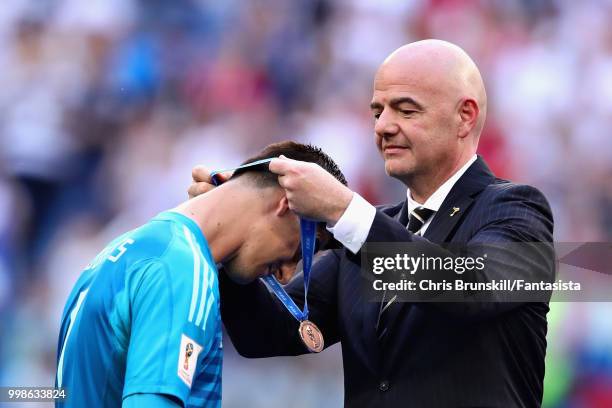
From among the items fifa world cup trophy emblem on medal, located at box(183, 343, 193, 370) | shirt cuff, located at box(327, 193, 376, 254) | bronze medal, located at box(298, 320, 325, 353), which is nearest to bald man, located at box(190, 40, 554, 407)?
shirt cuff, located at box(327, 193, 376, 254)

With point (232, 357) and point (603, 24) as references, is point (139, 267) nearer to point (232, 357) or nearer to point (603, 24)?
point (232, 357)

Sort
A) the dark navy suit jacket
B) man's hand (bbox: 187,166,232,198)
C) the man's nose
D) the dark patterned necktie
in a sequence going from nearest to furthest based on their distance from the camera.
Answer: the dark navy suit jacket → man's hand (bbox: 187,166,232,198) → the dark patterned necktie → the man's nose

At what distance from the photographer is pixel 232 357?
836 centimetres

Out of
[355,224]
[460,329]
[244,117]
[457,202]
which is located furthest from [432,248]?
[244,117]

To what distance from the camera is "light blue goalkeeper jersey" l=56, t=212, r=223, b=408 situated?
348cm

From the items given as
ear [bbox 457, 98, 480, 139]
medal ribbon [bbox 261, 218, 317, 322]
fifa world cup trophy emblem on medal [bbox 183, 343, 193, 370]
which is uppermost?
Answer: ear [bbox 457, 98, 480, 139]

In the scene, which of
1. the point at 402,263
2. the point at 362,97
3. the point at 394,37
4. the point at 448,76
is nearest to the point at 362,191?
the point at 362,97

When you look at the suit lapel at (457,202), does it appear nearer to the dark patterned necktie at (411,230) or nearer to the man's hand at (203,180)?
the dark patterned necktie at (411,230)

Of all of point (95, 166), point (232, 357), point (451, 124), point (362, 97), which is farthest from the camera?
point (362, 97)

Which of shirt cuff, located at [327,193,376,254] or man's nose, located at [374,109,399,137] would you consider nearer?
shirt cuff, located at [327,193,376,254]

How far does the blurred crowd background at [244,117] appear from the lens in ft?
27.6

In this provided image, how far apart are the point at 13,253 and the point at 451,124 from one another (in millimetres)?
5145

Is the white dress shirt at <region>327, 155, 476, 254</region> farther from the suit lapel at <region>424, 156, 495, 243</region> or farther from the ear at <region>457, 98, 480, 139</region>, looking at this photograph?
the ear at <region>457, 98, 480, 139</region>

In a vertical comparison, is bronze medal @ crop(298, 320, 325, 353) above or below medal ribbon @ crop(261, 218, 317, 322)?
below
